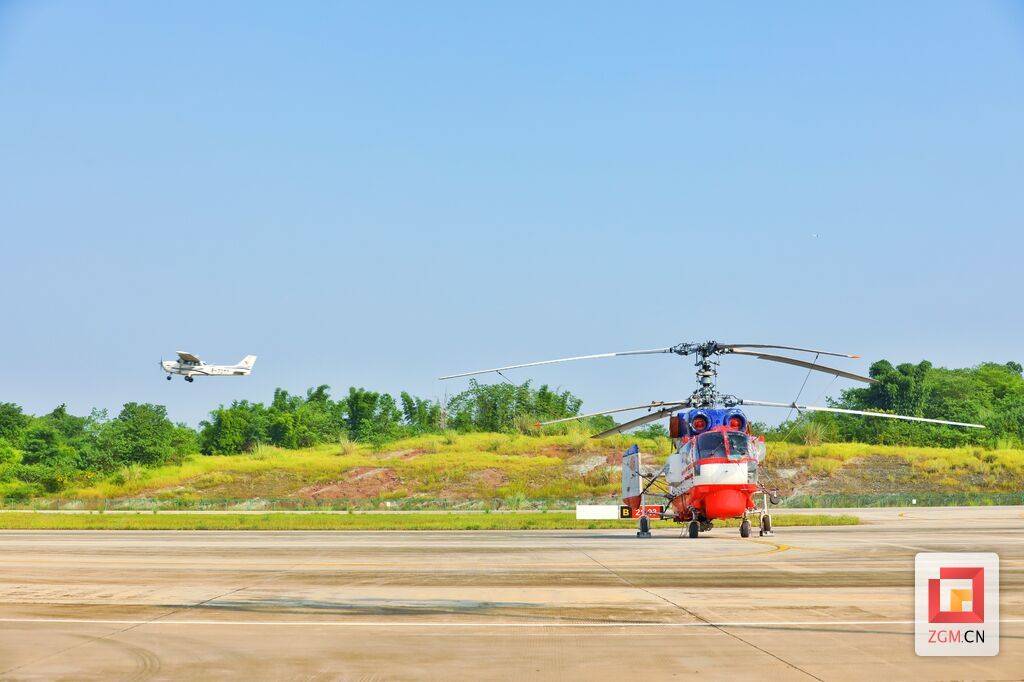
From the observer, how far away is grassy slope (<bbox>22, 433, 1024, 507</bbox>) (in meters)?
68.8

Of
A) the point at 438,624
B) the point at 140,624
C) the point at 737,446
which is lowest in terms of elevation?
the point at 140,624

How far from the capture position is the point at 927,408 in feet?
340

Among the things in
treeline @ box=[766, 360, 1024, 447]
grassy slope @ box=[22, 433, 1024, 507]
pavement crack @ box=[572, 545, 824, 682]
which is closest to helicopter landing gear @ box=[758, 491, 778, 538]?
pavement crack @ box=[572, 545, 824, 682]

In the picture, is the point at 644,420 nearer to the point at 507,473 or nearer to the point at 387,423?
the point at 507,473

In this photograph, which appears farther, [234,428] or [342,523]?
[234,428]

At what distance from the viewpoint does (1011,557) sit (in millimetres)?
20250

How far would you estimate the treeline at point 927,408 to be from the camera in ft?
271

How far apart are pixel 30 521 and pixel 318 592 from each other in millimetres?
35760

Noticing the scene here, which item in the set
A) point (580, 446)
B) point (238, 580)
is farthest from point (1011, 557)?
point (580, 446)

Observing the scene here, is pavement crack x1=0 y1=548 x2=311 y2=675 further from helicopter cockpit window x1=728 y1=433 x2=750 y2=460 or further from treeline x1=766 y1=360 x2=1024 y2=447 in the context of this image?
treeline x1=766 y1=360 x2=1024 y2=447

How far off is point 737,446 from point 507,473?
5168 cm

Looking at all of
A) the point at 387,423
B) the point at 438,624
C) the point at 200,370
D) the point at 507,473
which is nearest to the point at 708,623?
the point at 438,624

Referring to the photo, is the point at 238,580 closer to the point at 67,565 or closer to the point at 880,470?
the point at 67,565

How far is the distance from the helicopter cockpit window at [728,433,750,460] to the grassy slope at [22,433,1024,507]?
36.5 meters
